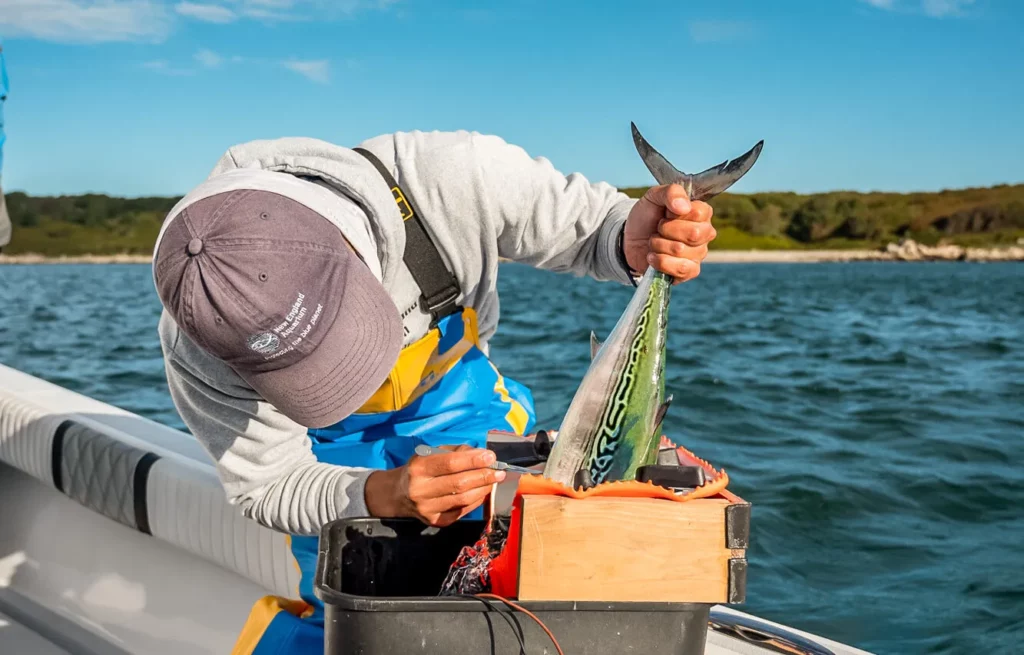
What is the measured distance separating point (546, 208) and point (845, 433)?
517cm

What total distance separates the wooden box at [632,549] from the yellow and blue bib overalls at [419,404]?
868 millimetres

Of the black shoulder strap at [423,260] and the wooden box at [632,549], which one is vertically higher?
the black shoulder strap at [423,260]

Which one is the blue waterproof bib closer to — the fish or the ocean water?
the fish

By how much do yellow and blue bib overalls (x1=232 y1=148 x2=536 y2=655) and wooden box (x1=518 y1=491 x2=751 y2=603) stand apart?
0.87 m

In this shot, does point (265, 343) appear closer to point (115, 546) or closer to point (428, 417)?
point (428, 417)

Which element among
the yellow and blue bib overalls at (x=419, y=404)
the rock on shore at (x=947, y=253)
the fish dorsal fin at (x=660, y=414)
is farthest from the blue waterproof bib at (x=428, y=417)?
the rock on shore at (x=947, y=253)

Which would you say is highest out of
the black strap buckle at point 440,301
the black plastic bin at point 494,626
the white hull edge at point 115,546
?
the black strap buckle at point 440,301

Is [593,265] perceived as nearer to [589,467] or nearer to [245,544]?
[589,467]

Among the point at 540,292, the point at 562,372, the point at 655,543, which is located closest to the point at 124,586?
the point at 655,543

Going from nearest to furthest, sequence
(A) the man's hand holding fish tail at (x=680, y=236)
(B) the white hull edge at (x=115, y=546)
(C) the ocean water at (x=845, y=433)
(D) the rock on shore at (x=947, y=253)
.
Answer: (A) the man's hand holding fish tail at (x=680, y=236)
(B) the white hull edge at (x=115, y=546)
(C) the ocean water at (x=845, y=433)
(D) the rock on shore at (x=947, y=253)

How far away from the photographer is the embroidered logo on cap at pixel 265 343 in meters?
1.74

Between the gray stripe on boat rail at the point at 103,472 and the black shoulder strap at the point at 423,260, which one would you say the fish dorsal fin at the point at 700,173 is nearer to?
the black shoulder strap at the point at 423,260

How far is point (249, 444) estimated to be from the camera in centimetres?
218

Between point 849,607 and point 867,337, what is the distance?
10.7 meters
